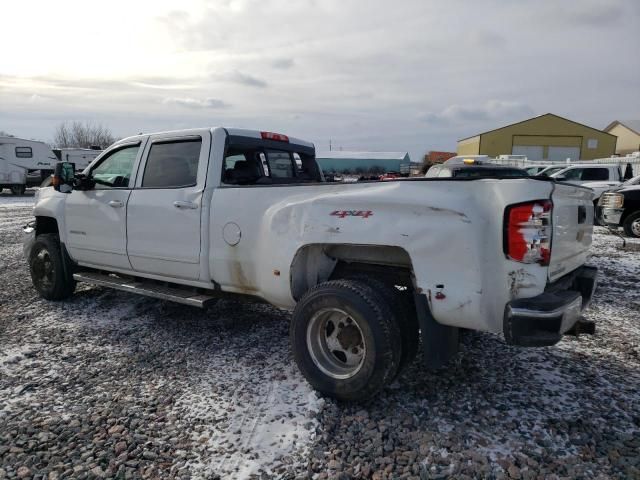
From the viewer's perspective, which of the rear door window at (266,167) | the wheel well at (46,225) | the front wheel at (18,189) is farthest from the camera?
the front wheel at (18,189)

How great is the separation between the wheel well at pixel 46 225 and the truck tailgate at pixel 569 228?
18.6 feet

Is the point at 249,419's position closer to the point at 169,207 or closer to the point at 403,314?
the point at 403,314

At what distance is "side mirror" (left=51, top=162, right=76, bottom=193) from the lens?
5051 mm

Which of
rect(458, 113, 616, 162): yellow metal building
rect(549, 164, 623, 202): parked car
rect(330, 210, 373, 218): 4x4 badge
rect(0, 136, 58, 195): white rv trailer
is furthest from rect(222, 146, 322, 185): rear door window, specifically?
rect(458, 113, 616, 162): yellow metal building

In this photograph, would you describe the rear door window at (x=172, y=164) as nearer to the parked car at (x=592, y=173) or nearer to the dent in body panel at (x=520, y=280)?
the dent in body panel at (x=520, y=280)

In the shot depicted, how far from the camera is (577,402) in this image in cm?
329

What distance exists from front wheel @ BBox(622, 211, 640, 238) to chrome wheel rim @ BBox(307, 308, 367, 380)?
10734mm

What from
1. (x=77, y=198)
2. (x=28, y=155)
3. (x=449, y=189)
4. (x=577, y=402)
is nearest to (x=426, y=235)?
(x=449, y=189)

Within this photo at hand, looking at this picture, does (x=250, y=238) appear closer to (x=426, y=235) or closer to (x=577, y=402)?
(x=426, y=235)

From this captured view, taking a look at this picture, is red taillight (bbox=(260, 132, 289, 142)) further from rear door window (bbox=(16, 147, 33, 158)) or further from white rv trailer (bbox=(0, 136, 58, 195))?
rear door window (bbox=(16, 147, 33, 158))

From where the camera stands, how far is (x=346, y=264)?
12.0 feet

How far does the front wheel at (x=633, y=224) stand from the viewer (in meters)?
11.1

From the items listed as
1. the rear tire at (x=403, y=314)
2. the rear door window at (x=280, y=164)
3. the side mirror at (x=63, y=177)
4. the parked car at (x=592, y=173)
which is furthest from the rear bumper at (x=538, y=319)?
the parked car at (x=592, y=173)

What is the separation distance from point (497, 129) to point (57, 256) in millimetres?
46998
